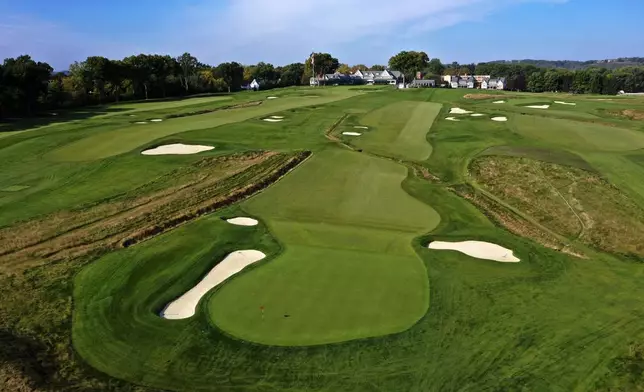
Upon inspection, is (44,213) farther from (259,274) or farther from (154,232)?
(259,274)

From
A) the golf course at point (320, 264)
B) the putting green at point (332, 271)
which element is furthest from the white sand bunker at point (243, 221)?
the putting green at point (332, 271)

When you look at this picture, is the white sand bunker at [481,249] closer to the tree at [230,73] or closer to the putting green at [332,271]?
the putting green at [332,271]

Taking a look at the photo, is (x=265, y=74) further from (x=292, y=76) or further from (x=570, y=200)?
(x=570, y=200)

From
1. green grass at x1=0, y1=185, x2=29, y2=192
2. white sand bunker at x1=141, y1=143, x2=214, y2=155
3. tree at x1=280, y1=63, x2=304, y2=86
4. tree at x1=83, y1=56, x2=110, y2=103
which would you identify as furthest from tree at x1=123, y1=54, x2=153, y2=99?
green grass at x1=0, y1=185, x2=29, y2=192

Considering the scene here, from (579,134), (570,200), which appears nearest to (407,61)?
(579,134)

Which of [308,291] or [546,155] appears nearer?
[308,291]

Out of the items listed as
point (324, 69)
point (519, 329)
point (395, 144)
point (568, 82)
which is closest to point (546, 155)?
point (395, 144)

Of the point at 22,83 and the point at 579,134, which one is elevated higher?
the point at 22,83
